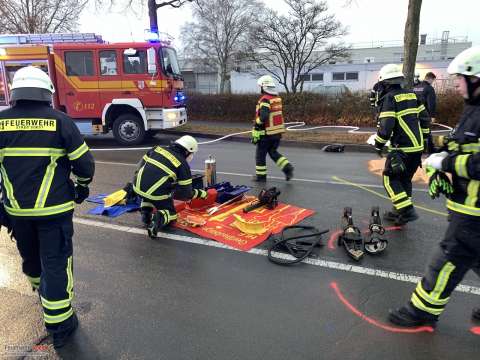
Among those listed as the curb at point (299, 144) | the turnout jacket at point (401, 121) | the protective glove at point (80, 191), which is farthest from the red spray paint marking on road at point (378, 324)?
the curb at point (299, 144)

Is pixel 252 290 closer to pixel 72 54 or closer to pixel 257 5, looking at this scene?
pixel 72 54

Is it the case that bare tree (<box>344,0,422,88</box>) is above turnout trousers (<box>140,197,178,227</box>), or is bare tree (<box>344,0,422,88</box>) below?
above

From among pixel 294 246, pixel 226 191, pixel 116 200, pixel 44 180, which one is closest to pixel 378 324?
pixel 294 246

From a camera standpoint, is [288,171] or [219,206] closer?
[219,206]

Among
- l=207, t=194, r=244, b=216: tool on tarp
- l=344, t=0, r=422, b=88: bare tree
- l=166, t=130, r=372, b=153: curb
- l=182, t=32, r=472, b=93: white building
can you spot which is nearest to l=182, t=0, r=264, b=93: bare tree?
l=182, t=32, r=472, b=93: white building

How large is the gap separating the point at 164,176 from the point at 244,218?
3.94 feet

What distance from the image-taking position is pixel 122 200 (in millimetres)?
5852

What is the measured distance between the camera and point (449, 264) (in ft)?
8.82

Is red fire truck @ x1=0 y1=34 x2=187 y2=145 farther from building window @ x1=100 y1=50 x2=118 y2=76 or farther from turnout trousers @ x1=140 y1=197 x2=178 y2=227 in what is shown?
turnout trousers @ x1=140 y1=197 x2=178 y2=227

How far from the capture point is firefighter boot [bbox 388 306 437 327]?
291 cm

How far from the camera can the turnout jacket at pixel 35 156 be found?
2.64 meters

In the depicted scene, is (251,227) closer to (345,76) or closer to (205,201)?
(205,201)

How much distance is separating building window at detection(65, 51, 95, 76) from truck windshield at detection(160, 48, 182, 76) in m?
2.01

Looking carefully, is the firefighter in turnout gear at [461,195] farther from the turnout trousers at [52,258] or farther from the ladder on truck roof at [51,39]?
the ladder on truck roof at [51,39]
